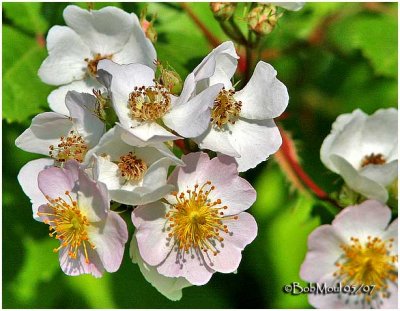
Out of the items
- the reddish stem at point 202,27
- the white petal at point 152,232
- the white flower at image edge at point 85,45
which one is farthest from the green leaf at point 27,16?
the white petal at point 152,232

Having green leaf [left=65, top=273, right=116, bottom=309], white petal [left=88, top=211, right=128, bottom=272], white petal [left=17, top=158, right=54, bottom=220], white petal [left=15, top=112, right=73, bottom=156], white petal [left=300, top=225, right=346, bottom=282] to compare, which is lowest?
green leaf [left=65, top=273, right=116, bottom=309]

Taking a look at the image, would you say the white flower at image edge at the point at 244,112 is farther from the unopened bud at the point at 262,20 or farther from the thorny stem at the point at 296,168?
the thorny stem at the point at 296,168

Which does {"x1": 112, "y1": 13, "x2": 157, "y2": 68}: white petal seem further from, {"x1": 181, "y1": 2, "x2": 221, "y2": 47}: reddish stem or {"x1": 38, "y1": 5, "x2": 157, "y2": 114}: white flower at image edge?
{"x1": 181, "y1": 2, "x2": 221, "y2": 47}: reddish stem

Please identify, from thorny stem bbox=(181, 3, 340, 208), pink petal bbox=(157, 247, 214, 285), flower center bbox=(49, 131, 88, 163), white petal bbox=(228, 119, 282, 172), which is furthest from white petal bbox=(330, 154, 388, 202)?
flower center bbox=(49, 131, 88, 163)

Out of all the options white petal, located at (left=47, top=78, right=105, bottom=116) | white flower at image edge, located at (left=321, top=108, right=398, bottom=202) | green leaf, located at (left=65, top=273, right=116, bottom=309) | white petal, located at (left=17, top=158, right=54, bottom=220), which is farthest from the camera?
green leaf, located at (left=65, top=273, right=116, bottom=309)

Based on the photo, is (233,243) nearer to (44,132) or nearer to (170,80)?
(170,80)

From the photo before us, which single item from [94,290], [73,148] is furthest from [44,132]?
[94,290]

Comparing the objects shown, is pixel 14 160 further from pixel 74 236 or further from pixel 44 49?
pixel 74 236
